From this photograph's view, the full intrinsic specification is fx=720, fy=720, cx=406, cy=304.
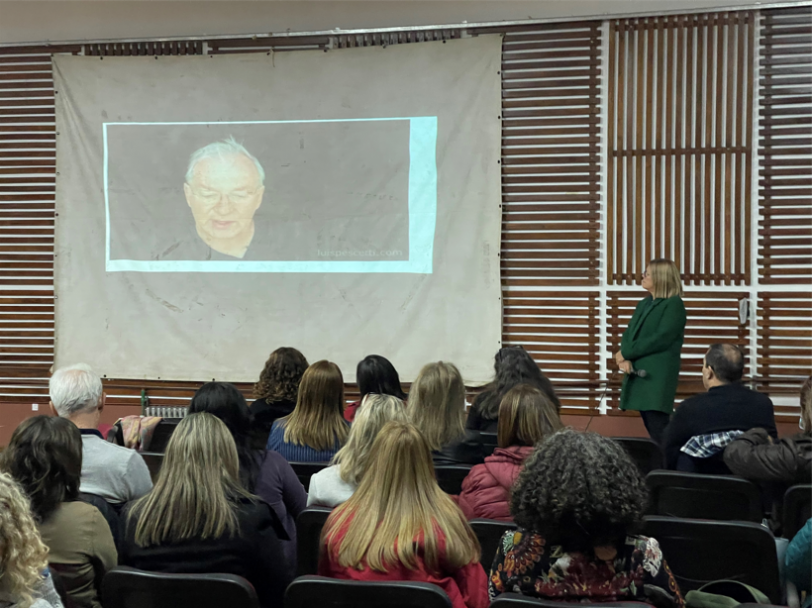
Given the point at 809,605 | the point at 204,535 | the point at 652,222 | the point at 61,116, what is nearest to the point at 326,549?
the point at 204,535

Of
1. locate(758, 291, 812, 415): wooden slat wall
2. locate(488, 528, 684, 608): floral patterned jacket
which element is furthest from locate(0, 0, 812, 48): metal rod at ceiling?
locate(488, 528, 684, 608): floral patterned jacket

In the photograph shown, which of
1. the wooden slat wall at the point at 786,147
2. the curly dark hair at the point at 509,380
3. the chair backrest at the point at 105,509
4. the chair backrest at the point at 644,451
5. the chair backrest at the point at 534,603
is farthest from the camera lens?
the wooden slat wall at the point at 786,147

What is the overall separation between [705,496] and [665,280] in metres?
2.16

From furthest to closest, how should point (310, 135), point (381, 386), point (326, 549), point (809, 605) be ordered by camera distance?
point (310, 135), point (381, 386), point (326, 549), point (809, 605)

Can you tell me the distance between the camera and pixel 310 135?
5.54 m

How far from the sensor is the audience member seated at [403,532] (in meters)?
1.71

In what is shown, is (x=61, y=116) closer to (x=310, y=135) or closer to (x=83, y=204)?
(x=83, y=204)

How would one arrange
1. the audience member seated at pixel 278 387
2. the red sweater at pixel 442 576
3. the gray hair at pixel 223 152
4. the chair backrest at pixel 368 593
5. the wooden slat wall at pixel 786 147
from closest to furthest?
the chair backrest at pixel 368 593
the red sweater at pixel 442 576
the audience member seated at pixel 278 387
the wooden slat wall at pixel 786 147
the gray hair at pixel 223 152

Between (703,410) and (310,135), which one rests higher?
(310,135)

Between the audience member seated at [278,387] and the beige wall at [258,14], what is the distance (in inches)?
113

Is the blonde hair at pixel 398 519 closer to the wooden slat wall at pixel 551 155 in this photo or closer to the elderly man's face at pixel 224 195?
the wooden slat wall at pixel 551 155

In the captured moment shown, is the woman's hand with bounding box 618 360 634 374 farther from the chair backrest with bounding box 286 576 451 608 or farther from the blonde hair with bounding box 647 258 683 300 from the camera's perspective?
the chair backrest with bounding box 286 576 451 608

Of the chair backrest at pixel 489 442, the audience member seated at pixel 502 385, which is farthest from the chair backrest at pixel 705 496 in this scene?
the audience member seated at pixel 502 385

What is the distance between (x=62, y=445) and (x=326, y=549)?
73 centimetres
